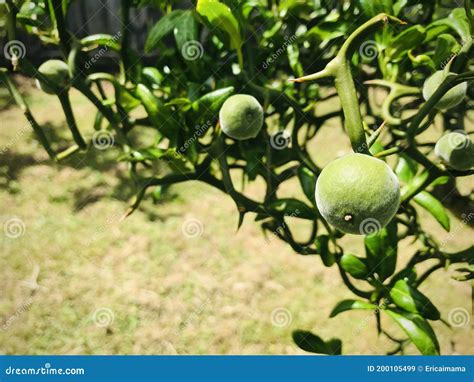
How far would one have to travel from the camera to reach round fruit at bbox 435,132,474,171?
767 mm

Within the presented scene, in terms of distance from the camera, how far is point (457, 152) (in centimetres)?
77

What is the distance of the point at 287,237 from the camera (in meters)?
0.99

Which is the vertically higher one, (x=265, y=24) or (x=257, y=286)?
(x=265, y=24)

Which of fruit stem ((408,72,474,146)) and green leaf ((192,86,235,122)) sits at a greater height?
fruit stem ((408,72,474,146))

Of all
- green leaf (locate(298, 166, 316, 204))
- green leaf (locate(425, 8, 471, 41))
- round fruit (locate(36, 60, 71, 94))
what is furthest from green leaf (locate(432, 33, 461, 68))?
round fruit (locate(36, 60, 71, 94))

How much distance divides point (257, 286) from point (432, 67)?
1407mm

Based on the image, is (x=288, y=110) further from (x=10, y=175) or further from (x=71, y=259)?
(x=10, y=175)

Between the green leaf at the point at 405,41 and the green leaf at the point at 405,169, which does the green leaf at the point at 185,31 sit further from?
the green leaf at the point at 405,169

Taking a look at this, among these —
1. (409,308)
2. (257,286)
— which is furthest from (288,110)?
(257,286)

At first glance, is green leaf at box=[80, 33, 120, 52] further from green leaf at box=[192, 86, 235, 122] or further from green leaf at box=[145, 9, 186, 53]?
green leaf at box=[192, 86, 235, 122]

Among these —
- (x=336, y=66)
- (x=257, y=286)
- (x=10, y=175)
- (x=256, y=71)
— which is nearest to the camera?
(x=336, y=66)

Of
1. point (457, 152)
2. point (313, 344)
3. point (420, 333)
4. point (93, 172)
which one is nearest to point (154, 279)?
point (93, 172)

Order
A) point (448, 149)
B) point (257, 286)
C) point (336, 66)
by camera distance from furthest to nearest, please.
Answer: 1. point (257, 286)
2. point (448, 149)
3. point (336, 66)

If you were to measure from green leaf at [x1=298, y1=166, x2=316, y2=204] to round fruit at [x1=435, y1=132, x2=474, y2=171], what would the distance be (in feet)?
0.77
